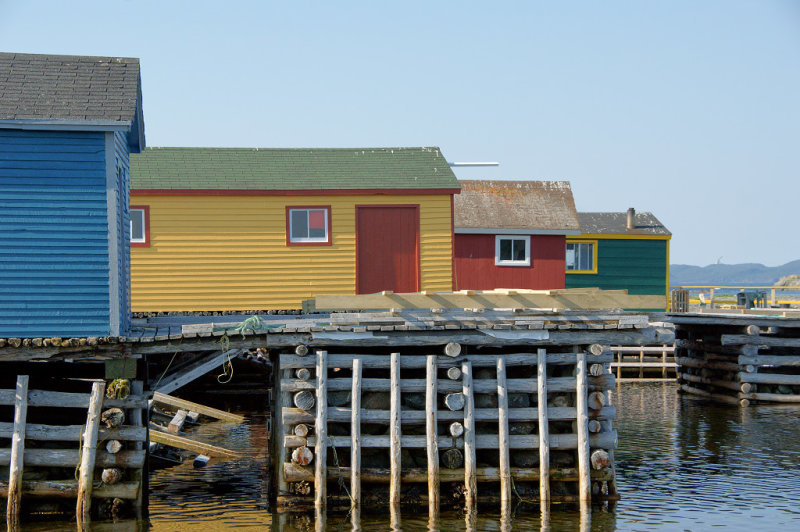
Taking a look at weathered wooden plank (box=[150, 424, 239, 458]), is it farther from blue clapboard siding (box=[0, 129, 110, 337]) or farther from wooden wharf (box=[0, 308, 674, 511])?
wooden wharf (box=[0, 308, 674, 511])

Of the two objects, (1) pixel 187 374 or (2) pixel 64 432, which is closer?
(2) pixel 64 432

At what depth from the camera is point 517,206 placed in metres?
31.5

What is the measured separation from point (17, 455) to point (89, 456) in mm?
937

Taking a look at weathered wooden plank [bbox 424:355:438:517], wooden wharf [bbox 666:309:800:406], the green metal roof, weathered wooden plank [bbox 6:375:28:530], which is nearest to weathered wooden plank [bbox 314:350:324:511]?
weathered wooden plank [bbox 424:355:438:517]

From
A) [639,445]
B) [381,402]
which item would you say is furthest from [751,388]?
[381,402]

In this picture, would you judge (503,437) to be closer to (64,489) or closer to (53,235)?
(64,489)

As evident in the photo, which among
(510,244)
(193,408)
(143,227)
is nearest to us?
(193,408)

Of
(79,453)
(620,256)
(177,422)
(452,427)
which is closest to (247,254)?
(177,422)

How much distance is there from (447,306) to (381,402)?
5.61 ft

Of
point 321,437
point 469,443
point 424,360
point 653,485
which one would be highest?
point 424,360

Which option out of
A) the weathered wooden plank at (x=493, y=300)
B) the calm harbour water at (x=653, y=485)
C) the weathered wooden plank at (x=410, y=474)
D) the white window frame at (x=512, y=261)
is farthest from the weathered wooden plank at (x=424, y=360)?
the white window frame at (x=512, y=261)

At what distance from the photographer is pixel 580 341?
13602mm

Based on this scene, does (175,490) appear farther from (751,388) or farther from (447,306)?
(751,388)

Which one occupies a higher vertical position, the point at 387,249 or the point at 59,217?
the point at 59,217
